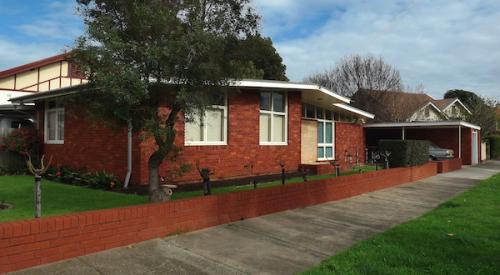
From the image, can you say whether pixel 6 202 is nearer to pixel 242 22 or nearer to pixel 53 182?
pixel 53 182

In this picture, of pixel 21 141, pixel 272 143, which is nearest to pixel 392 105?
pixel 272 143

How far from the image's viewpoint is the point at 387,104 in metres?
41.6

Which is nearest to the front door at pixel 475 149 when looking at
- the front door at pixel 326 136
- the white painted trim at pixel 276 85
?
the front door at pixel 326 136

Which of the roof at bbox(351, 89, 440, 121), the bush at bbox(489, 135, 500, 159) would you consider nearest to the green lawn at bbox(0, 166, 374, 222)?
the roof at bbox(351, 89, 440, 121)

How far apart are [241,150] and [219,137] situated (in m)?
0.92

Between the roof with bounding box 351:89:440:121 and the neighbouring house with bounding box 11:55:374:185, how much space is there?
23.4 metres

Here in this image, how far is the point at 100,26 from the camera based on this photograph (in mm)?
6562

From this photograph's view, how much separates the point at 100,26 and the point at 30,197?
16.4ft

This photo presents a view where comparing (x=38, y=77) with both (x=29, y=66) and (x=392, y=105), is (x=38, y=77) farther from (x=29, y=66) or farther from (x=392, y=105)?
(x=392, y=105)

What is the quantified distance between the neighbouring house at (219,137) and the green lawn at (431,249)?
5178mm

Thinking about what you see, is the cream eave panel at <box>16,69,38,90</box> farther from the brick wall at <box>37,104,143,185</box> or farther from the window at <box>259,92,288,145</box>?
the window at <box>259,92,288,145</box>

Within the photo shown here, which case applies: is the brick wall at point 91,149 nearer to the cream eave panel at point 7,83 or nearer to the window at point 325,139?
the window at point 325,139

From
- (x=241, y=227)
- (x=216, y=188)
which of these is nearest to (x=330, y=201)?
(x=216, y=188)

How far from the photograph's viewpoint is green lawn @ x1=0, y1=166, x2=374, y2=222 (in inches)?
323
